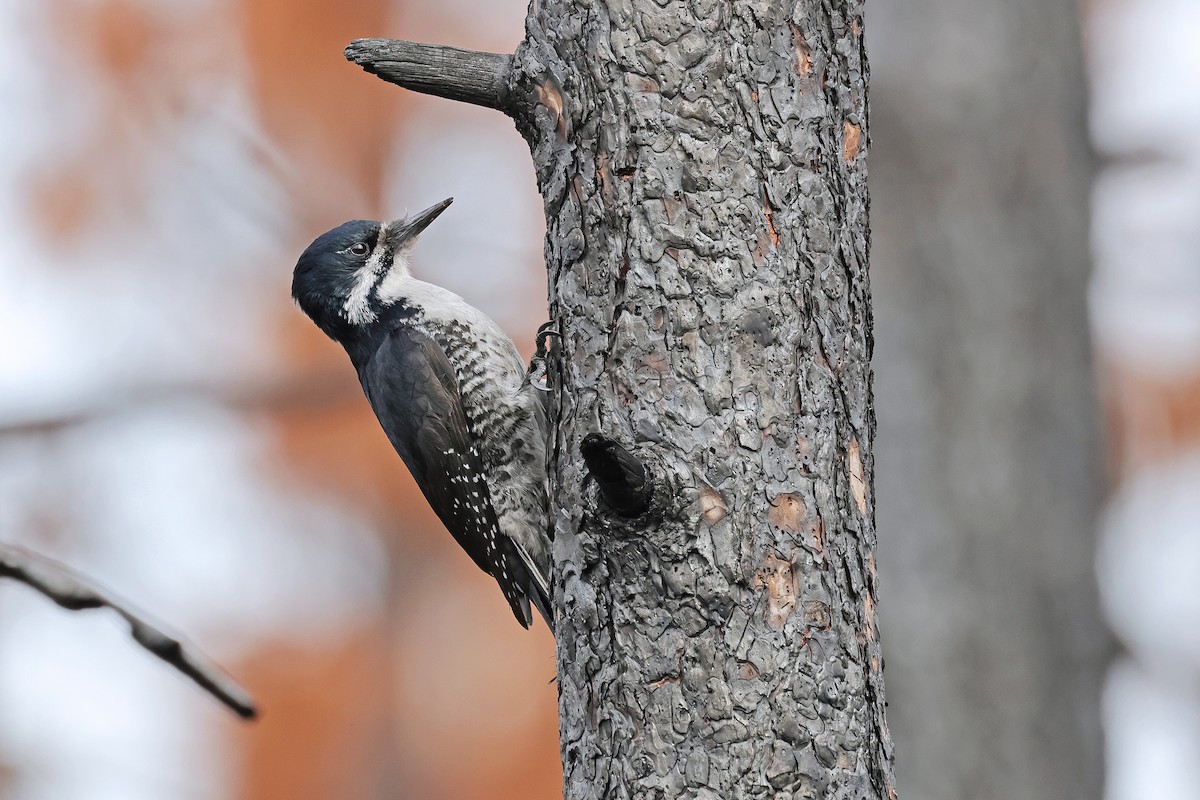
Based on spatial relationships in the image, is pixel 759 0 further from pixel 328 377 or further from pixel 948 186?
pixel 328 377

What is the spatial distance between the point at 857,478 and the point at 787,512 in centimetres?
16

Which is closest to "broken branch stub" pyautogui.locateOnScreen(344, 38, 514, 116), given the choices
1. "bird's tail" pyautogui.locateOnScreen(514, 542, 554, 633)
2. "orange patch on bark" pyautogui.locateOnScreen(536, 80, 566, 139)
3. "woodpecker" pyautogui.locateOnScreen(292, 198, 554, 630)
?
"orange patch on bark" pyautogui.locateOnScreen(536, 80, 566, 139)

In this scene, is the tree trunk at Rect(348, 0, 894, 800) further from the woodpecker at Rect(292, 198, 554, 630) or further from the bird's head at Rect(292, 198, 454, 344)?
the bird's head at Rect(292, 198, 454, 344)

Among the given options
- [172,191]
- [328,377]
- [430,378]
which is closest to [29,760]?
[172,191]

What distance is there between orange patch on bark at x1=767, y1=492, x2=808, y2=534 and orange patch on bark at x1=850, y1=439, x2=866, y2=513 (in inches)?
4.6

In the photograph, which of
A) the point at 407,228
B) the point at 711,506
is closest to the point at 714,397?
the point at 711,506

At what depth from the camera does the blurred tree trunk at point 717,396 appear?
1.74 metres

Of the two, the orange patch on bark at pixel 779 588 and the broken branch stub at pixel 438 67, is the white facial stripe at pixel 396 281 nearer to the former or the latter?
the broken branch stub at pixel 438 67

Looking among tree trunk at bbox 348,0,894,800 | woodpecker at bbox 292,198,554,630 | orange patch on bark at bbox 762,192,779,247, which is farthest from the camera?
woodpecker at bbox 292,198,554,630

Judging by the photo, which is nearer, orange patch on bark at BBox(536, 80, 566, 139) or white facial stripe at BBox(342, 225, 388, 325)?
orange patch on bark at BBox(536, 80, 566, 139)

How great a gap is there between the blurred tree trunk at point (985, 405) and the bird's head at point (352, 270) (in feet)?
4.76

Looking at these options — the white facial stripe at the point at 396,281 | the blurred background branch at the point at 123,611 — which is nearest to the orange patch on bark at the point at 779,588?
the blurred background branch at the point at 123,611

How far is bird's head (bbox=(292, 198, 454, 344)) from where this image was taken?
3.72 metres

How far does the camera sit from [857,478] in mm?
1893
